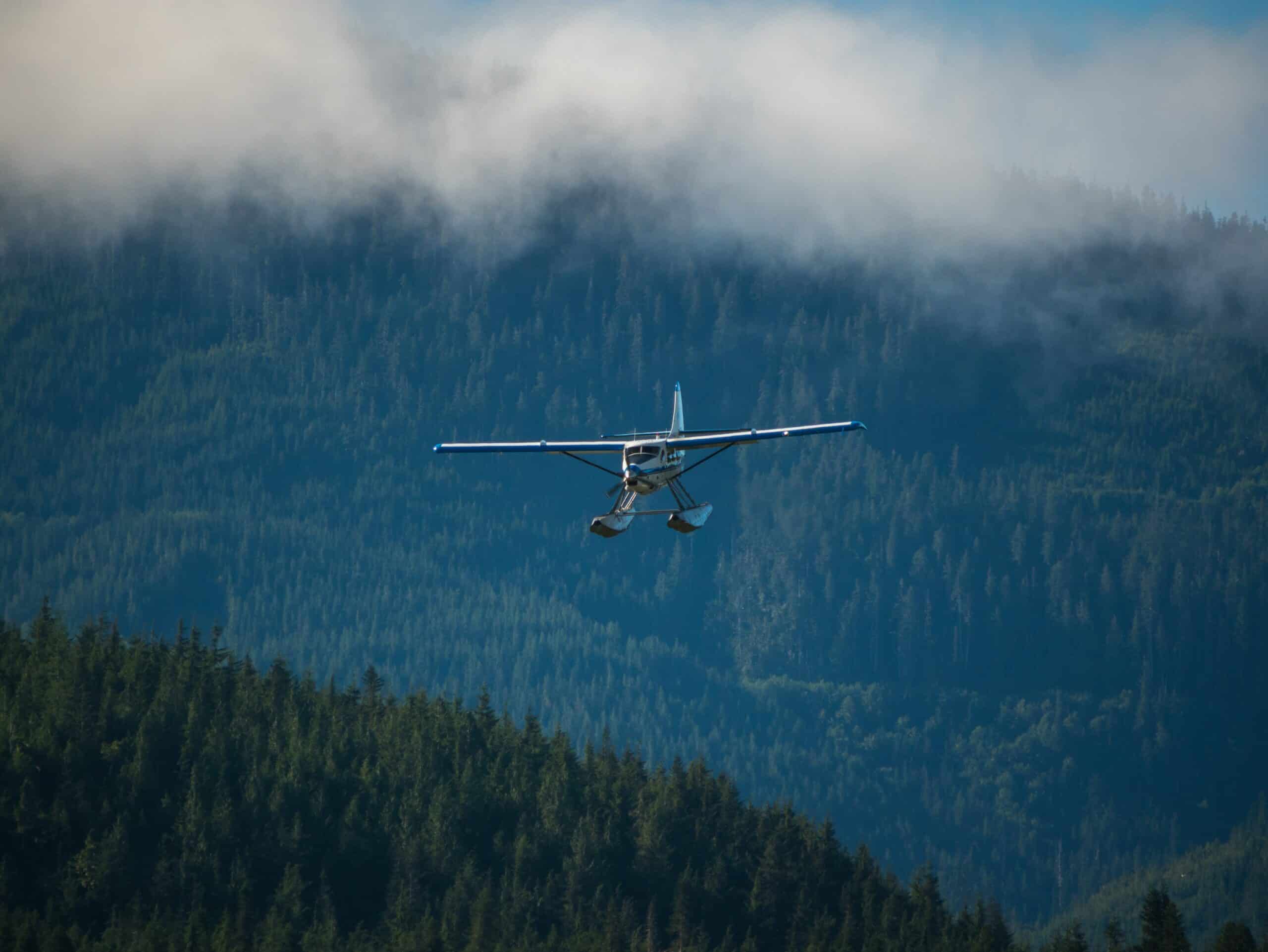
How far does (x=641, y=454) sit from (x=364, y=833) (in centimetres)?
7644

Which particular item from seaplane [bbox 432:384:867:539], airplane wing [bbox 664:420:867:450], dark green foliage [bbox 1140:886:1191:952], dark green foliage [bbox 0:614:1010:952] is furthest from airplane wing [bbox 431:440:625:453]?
dark green foliage [bbox 1140:886:1191:952]

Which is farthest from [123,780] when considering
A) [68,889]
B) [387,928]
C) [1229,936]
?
[1229,936]

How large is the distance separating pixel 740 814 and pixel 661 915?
1417cm

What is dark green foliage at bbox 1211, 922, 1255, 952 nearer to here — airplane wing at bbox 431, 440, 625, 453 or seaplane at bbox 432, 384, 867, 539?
seaplane at bbox 432, 384, 867, 539

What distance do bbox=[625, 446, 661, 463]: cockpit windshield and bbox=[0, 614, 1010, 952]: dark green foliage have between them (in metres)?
56.5

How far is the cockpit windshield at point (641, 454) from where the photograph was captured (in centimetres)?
10275

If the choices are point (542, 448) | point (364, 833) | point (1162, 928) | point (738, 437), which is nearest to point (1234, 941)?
point (1162, 928)

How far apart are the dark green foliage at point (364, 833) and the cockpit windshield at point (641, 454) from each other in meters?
56.5

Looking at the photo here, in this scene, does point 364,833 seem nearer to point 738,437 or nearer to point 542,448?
point 542,448

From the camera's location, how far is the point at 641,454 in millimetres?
102875

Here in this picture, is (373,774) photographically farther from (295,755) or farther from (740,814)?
(740,814)

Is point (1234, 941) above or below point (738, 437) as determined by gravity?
below

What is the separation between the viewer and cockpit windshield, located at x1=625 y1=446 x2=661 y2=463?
102750 mm

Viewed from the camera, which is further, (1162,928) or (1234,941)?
(1162,928)
